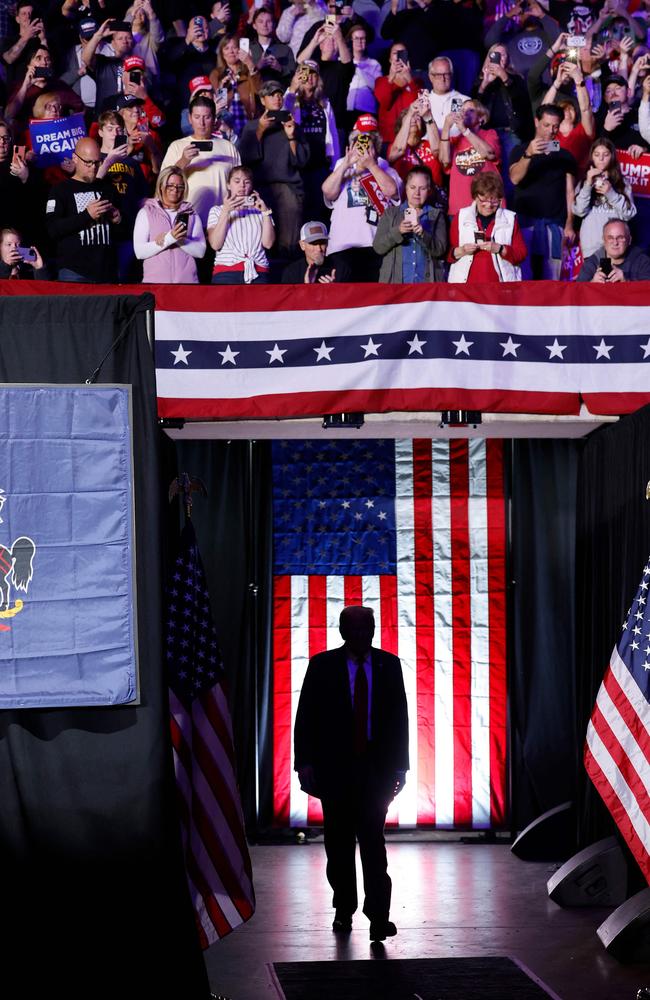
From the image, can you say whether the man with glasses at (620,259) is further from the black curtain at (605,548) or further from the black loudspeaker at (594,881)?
the black loudspeaker at (594,881)

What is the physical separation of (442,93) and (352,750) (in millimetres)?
6255

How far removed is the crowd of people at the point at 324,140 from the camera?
923 centimetres

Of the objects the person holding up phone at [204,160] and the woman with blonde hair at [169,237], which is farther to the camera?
the person holding up phone at [204,160]

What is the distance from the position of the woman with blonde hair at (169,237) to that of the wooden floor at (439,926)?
4.20 metres

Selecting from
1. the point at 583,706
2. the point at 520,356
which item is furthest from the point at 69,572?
the point at 583,706

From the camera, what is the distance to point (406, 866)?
880 centimetres

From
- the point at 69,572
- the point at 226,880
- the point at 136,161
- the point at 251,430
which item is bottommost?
the point at 226,880

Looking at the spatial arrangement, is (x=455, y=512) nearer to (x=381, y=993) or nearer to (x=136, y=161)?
(x=136, y=161)

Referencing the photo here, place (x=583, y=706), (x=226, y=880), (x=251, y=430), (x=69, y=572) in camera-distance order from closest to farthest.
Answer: (x=69, y=572) < (x=226, y=880) < (x=583, y=706) < (x=251, y=430)

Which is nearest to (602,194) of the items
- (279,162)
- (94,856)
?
(279,162)

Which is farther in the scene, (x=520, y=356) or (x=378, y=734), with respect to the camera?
(x=520, y=356)

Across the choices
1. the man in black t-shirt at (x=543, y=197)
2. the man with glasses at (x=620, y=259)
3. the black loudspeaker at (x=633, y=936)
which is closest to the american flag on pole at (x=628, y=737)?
the black loudspeaker at (x=633, y=936)

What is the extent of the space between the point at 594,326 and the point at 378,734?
289 centimetres

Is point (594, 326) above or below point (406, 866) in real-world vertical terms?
above
